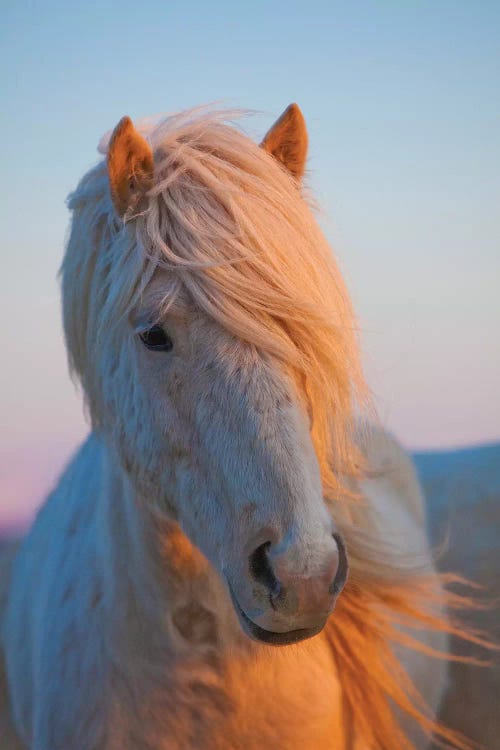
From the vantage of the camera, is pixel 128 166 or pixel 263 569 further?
pixel 128 166

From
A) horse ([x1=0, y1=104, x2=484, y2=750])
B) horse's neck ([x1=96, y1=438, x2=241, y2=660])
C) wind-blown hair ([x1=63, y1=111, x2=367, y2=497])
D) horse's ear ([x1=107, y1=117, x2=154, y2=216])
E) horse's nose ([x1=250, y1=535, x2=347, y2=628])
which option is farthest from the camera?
horse's neck ([x1=96, y1=438, x2=241, y2=660])

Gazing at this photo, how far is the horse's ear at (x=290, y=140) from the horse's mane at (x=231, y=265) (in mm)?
75

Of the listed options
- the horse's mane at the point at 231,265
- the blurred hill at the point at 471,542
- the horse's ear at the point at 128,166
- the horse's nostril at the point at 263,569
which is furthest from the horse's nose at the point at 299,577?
the blurred hill at the point at 471,542

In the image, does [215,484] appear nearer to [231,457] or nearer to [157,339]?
[231,457]

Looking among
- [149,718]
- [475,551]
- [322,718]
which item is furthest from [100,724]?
[475,551]

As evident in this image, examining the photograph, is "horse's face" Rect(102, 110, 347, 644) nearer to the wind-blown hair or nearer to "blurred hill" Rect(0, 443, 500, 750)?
the wind-blown hair

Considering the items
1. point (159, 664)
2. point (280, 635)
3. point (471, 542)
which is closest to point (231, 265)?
→ point (280, 635)

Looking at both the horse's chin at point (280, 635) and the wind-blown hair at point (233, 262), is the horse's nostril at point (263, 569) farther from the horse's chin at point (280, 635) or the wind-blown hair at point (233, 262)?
the wind-blown hair at point (233, 262)

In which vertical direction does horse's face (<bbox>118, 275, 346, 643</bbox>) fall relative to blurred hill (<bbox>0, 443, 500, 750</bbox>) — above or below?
above

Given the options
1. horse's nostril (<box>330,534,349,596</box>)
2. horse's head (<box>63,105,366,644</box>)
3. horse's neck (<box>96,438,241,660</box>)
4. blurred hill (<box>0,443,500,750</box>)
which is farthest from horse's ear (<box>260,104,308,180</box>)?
blurred hill (<box>0,443,500,750</box>)

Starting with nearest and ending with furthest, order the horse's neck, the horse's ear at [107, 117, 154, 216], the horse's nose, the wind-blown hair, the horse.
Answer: the horse's nose → the horse → the wind-blown hair → the horse's ear at [107, 117, 154, 216] → the horse's neck

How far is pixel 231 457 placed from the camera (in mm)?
1777

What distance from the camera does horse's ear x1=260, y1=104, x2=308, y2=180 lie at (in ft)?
7.35

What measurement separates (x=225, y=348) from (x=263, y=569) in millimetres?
473
